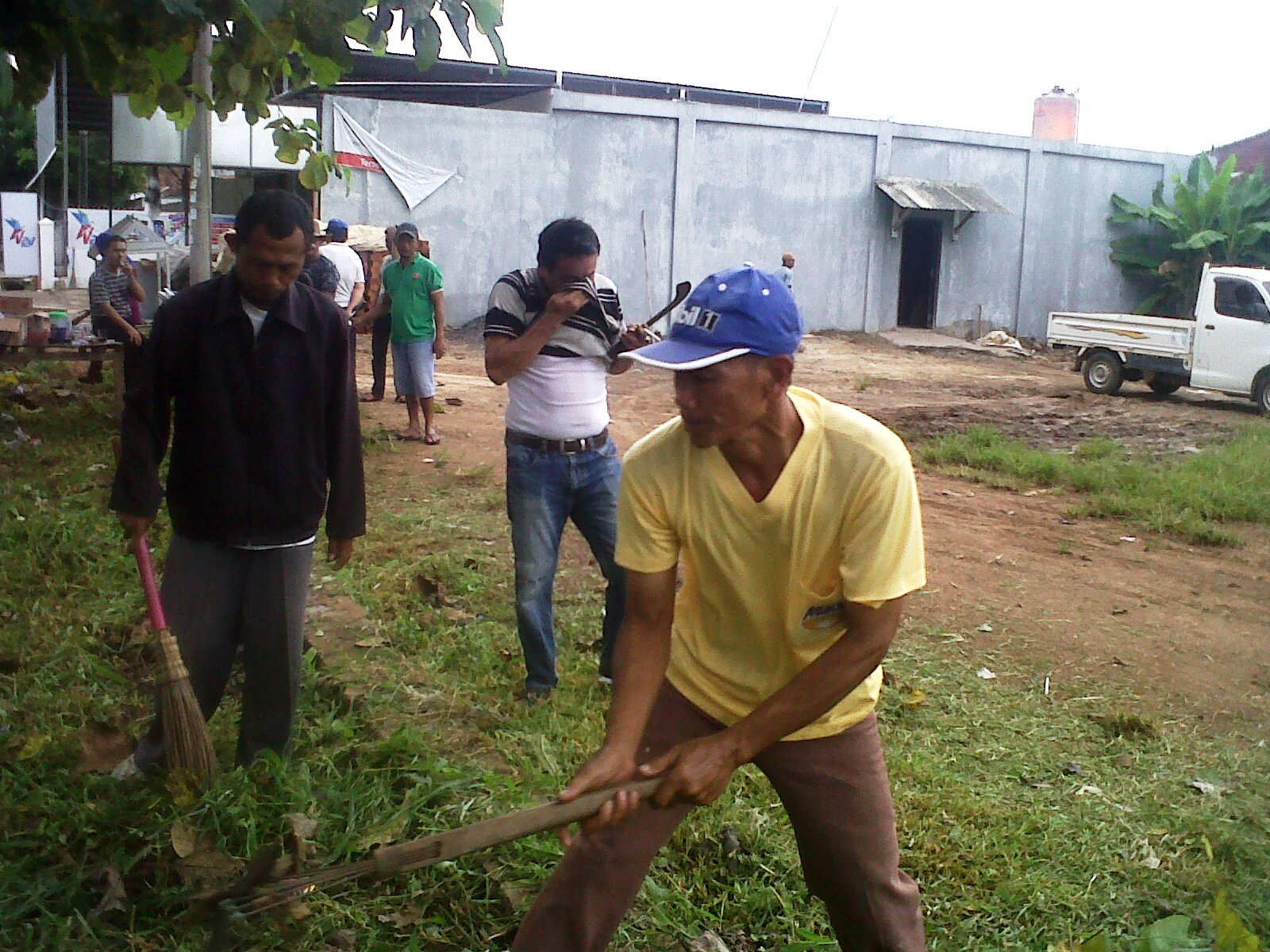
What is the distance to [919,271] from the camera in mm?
25125

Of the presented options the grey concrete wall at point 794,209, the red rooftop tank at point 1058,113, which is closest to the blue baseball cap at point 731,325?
the grey concrete wall at point 794,209

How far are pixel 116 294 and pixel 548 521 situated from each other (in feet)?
24.6

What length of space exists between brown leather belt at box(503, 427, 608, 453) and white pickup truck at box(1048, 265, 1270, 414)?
12.8m

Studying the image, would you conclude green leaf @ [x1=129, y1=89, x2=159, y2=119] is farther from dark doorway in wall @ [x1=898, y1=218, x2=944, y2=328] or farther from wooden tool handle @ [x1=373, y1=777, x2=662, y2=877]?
dark doorway in wall @ [x1=898, y1=218, x2=944, y2=328]

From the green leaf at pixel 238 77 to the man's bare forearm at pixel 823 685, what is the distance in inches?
106

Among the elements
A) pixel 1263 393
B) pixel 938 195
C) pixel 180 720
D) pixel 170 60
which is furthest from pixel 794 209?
→ pixel 180 720

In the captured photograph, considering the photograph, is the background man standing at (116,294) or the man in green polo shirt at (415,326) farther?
the background man standing at (116,294)

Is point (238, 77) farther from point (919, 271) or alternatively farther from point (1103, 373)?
point (919, 271)

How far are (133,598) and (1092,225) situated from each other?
79.2 feet

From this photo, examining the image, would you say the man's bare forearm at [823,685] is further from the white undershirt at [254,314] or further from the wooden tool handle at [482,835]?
the white undershirt at [254,314]

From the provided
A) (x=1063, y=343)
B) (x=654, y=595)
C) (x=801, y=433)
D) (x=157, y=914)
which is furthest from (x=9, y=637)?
(x=1063, y=343)

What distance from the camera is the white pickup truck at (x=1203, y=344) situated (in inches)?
586

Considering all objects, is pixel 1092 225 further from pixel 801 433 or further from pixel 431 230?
pixel 801 433

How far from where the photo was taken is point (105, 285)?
10516 millimetres
